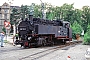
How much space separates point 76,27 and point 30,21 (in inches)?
1229

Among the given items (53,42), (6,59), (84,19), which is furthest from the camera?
(84,19)

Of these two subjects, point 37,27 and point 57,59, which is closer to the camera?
point 57,59

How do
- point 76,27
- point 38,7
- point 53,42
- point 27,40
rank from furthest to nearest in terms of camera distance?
point 38,7, point 76,27, point 53,42, point 27,40

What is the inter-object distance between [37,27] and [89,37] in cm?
795

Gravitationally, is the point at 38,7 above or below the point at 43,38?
above

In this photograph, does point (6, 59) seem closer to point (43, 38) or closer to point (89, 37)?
point (43, 38)

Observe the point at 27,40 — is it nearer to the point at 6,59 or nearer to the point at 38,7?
the point at 6,59

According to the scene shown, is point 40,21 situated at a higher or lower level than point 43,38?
higher

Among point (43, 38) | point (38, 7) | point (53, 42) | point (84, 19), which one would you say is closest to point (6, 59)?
point (43, 38)

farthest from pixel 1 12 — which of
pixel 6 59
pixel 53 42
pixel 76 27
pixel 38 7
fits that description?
pixel 6 59

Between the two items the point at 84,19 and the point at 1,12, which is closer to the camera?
the point at 84,19

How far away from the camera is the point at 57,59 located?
14.2 metres

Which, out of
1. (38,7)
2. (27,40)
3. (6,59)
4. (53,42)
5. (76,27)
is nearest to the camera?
(6,59)

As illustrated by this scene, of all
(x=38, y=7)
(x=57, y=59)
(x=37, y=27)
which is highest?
(x=38, y=7)
